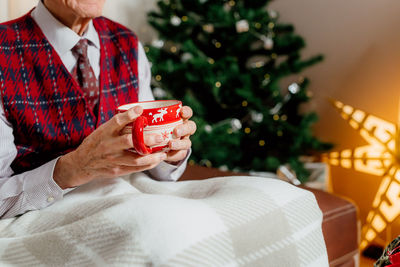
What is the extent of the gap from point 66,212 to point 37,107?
0.28 metres

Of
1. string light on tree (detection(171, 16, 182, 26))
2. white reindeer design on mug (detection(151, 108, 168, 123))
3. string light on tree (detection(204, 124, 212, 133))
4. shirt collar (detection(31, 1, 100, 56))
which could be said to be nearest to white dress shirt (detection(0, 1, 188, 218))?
shirt collar (detection(31, 1, 100, 56))

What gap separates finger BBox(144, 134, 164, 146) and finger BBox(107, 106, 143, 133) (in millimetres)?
39

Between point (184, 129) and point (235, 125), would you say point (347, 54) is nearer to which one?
point (235, 125)

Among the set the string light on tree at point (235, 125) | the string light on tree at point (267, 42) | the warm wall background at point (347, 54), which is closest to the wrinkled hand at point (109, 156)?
the string light on tree at point (235, 125)

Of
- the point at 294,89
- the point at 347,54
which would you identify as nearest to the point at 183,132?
the point at 294,89

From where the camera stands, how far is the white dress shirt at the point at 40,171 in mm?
854

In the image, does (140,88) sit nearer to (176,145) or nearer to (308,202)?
(176,145)

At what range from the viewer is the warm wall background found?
1.75 meters

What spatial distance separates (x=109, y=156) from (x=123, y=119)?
0.34ft

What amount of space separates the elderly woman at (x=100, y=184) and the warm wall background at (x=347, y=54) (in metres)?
1.03

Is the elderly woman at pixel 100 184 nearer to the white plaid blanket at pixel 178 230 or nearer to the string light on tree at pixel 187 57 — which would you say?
the white plaid blanket at pixel 178 230

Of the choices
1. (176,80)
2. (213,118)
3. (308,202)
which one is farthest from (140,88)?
(213,118)

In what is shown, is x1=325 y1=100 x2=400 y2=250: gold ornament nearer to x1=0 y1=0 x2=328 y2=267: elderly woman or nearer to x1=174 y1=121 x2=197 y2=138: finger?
x1=0 y1=0 x2=328 y2=267: elderly woman

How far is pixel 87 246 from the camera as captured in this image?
2.18 feet
